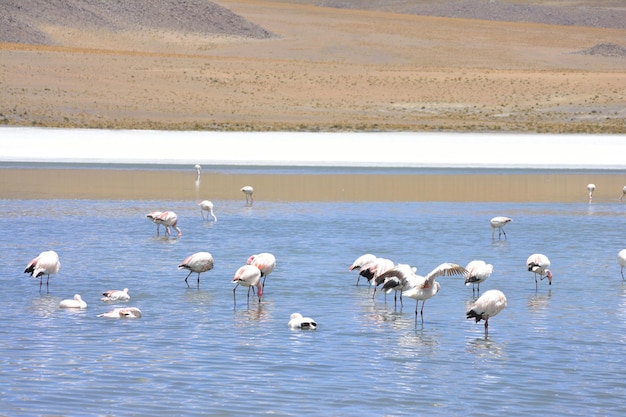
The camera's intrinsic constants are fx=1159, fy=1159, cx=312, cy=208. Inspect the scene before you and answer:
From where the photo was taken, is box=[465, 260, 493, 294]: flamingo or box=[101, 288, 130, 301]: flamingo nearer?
box=[101, 288, 130, 301]: flamingo

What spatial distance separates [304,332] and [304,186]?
663 inches

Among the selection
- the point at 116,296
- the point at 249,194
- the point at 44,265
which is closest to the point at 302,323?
the point at 116,296

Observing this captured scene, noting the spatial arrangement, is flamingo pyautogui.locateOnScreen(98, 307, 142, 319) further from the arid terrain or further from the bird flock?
the arid terrain

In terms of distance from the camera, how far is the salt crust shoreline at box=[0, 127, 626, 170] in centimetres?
3400

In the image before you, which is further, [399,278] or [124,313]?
[399,278]

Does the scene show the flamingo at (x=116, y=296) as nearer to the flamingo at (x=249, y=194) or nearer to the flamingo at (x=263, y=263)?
the flamingo at (x=263, y=263)

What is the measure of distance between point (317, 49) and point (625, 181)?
6825 centimetres

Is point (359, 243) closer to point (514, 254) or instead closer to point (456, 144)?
point (514, 254)

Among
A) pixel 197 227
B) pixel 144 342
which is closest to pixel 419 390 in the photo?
pixel 144 342

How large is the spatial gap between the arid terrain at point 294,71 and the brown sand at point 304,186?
13.1 meters

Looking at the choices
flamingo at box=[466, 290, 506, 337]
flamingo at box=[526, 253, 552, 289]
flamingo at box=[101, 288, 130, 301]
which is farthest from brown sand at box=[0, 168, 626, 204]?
flamingo at box=[466, 290, 506, 337]

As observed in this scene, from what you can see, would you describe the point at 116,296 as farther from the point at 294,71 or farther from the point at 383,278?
the point at 294,71

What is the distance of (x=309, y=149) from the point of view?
35.6m

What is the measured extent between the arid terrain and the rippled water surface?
25902mm
